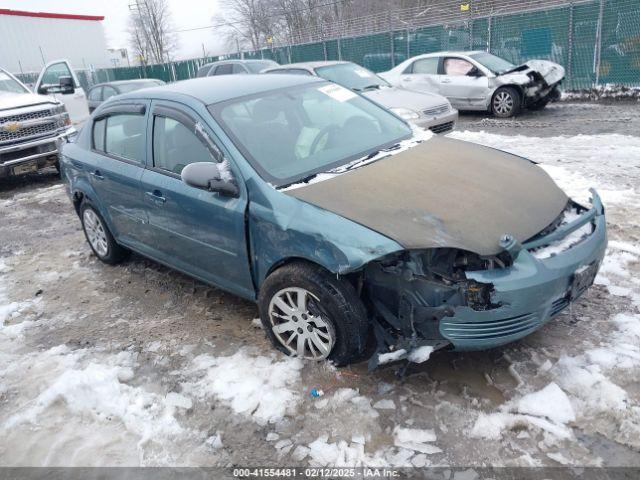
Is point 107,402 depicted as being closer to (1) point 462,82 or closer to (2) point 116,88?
(1) point 462,82

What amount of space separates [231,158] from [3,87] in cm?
818

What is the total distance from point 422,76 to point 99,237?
29.6 feet

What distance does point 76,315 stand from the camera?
4.53m

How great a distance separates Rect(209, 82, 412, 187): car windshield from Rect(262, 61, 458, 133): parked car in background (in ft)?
11.4

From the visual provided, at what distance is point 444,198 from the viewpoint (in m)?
3.22

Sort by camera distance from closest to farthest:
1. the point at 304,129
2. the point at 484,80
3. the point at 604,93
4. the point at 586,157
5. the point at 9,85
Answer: the point at 304,129, the point at 586,157, the point at 9,85, the point at 484,80, the point at 604,93

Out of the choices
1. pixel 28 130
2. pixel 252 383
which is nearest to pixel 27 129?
pixel 28 130

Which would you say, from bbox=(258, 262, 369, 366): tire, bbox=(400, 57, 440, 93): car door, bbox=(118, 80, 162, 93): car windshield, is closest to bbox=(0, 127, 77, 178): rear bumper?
bbox=(118, 80, 162, 93): car windshield

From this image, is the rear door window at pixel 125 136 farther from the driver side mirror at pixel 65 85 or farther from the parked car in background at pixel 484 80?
the parked car in background at pixel 484 80

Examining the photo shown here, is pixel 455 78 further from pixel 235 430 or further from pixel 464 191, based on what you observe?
pixel 235 430

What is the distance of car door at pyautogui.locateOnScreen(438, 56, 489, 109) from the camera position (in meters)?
11.6

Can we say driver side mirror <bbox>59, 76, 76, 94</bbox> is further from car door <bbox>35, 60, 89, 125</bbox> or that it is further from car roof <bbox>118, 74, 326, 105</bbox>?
car roof <bbox>118, 74, 326, 105</bbox>

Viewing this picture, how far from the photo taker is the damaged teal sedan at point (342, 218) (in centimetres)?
288

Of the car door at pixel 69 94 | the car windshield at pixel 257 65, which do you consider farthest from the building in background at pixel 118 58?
the car door at pixel 69 94
